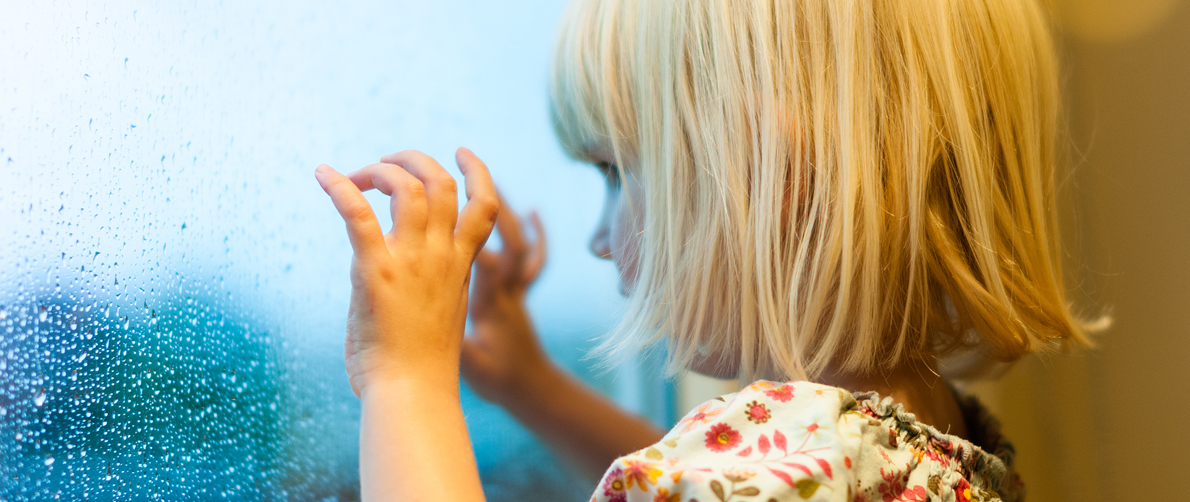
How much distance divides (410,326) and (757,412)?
23 centimetres

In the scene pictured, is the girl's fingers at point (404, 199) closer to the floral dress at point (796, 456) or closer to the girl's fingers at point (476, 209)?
the girl's fingers at point (476, 209)

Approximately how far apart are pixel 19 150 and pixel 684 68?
19.1 inches

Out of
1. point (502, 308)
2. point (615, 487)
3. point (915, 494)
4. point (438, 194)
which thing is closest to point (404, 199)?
point (438, 194)

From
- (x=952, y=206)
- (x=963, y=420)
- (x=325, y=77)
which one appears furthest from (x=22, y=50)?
(x=963, y=420)

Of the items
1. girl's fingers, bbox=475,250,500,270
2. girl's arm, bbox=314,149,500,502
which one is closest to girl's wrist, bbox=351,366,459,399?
girl's arm, bbox=314,149,500,502

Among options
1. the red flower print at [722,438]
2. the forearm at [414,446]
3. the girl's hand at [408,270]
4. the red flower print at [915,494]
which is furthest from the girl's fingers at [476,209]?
the red flower print at [915,494]

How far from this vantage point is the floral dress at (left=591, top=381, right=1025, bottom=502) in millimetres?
395

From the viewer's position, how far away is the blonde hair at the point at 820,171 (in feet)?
1.61

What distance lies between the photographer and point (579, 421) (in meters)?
0.59

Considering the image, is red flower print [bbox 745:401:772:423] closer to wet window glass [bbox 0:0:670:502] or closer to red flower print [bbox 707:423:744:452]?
red flower print [bbox 707:423:744:452]

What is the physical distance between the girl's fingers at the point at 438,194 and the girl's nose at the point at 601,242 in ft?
0.40

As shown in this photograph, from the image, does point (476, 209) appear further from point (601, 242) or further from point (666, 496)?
point (666, 496)

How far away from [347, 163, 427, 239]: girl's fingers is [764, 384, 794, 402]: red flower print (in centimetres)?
26

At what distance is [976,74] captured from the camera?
52 centimetres
